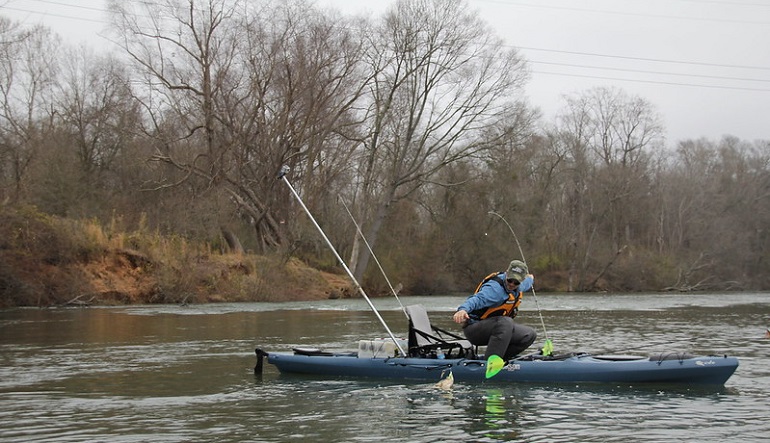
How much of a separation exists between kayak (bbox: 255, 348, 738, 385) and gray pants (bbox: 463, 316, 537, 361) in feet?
0.62

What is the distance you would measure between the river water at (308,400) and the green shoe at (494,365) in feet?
0.75

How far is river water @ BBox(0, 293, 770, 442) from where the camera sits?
8000 millimetres

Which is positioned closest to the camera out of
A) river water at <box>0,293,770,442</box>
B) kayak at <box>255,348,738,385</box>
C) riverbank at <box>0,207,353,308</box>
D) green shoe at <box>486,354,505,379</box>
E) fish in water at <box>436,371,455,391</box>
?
river water at <box>0,293,770,442</box>

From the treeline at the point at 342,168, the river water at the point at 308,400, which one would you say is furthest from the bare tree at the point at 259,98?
the river water at the point at 308,400

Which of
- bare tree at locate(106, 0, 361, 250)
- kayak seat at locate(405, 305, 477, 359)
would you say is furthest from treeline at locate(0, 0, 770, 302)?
kayak seat at locate(405, 305, 477, 359)

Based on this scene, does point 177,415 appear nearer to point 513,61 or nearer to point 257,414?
point 257,414

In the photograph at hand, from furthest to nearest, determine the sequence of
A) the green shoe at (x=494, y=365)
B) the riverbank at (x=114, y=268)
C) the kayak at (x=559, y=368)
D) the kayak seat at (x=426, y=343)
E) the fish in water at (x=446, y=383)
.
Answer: the riverbank at (x=114, y=268)
the kayak seat at (x=426, y=343)
the fish in water at (x=446, y=383)
the green shoe at (x=494, y=365)
the kayak at (x=559, y=368)

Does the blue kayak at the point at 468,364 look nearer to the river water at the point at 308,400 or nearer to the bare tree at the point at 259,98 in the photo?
the river water at the point at 308,400

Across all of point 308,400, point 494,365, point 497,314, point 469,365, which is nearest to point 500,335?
point 497,314

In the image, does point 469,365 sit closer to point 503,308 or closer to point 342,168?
point 503,308

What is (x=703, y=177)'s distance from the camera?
5894cm

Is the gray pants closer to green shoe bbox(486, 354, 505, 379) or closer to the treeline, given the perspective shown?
green shoe bbox(486, 354, 505, 379)

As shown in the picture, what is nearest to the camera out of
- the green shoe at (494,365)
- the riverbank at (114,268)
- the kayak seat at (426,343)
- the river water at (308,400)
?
the river water at (308,400)

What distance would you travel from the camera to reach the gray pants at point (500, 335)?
33.4ft
